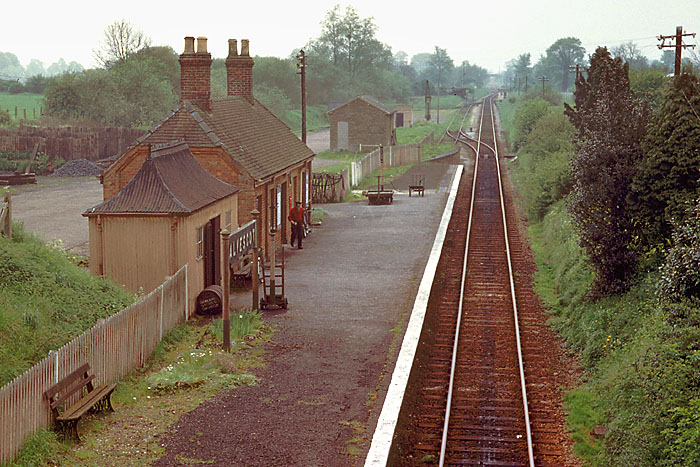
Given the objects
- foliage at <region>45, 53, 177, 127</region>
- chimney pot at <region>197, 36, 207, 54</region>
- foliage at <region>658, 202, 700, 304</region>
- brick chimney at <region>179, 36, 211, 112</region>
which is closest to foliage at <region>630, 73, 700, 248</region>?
foliage at <region>658, 202, 700, 304</region>

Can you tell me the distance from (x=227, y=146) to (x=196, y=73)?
242cm

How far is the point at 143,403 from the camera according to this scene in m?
12.2

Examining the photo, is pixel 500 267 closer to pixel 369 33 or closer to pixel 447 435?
pixel 447 435

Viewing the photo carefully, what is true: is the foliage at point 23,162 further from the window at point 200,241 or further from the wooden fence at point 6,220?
the wooden fence at point 6,220

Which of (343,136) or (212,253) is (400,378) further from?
(343,136)

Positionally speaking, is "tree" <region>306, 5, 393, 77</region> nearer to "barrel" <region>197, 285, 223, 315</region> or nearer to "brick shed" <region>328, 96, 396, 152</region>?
"brick shed" <region>328, 96, 396, 152</region>

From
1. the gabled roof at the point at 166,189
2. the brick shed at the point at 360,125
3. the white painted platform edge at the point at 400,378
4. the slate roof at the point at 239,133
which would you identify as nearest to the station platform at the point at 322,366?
the white painted platform edge at the point at 400,378

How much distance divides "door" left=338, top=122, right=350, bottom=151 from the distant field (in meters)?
34.1

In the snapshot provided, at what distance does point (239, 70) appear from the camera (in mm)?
29688

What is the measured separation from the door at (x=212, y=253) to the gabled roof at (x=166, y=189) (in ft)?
2.24

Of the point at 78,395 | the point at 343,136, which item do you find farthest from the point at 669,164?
the point at 343,136

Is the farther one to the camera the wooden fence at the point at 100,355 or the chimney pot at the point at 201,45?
the chimney pot at the point at 201,45

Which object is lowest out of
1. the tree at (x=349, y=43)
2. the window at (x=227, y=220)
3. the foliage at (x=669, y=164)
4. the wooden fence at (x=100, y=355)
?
the wooden fence at (x=100, y=355)

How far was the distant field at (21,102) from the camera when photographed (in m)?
84.7
